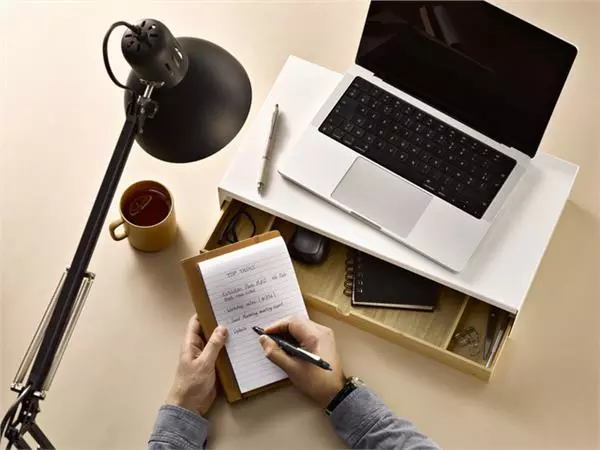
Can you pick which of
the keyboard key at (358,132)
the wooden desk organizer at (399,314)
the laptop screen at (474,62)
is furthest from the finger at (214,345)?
the laptop screen at (474,62)

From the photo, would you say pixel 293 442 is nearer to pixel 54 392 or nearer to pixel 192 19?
pixel 54 392

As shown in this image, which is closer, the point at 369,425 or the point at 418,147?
the point at 369,425

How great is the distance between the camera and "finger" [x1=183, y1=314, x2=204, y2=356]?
3.80 feet

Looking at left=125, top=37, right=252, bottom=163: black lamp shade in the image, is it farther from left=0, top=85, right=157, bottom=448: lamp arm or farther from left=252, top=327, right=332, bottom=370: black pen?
left=252, top=327, right=332, bottom=370: black pen

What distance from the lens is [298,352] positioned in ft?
3.71

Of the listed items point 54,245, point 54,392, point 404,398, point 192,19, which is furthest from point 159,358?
point 192,19

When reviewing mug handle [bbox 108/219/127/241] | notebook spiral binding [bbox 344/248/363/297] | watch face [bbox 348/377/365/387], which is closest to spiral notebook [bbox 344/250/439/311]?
notebook spiral binding [bbox 344/248/363/297]

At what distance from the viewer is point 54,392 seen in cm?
118

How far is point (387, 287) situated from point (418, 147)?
23 cm

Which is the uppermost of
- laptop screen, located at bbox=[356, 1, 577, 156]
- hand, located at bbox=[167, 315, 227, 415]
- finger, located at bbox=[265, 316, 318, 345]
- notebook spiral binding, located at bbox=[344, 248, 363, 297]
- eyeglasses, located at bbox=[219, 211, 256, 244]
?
laptop screen, located at bbox=[356, 1, 577, 156]

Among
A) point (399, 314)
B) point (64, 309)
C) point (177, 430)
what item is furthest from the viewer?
point (399, 314)

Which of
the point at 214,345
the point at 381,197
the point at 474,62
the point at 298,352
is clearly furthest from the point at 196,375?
the point at 474,62

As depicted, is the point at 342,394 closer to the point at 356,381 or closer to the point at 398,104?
the point at 356,381

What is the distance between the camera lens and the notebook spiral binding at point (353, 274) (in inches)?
48.0
